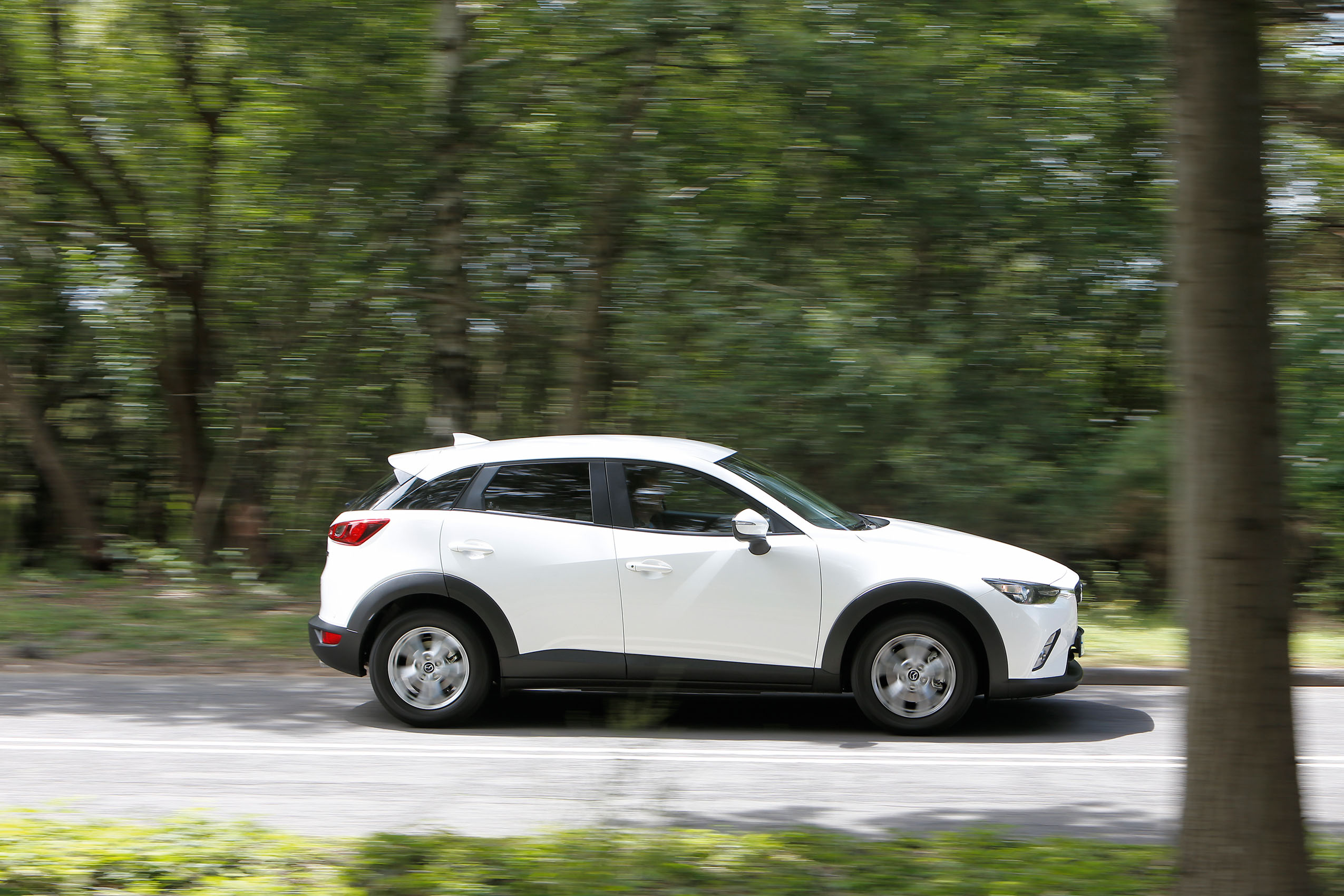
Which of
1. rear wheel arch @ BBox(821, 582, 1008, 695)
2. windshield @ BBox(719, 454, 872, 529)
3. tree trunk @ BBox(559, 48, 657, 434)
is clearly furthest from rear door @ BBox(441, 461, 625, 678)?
tree trunk @ BBox(559, 48, 657, 434)

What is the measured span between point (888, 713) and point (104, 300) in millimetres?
9961

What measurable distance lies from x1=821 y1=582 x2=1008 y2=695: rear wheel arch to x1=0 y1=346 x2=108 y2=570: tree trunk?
943 cm

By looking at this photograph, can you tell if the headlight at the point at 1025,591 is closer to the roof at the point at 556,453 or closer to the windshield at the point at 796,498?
the windshield at the point at 796,498

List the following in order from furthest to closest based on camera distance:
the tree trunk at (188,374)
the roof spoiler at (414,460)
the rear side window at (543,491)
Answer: the tree trunk at (188,374), the roof spoiler at (414,460), the rear side window at (543,491)

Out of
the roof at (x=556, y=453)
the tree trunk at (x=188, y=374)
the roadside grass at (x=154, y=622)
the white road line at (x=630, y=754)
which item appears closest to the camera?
the white road line at (x=630, y=754)

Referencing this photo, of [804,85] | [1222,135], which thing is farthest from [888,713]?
[804,85]

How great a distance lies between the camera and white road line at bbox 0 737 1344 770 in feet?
20.5

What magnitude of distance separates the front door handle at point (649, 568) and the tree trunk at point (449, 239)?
19.1ft

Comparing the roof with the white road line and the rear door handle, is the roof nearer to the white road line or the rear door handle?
the rear door handle

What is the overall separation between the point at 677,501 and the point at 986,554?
1.77 metres

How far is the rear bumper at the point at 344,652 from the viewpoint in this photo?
277 inches

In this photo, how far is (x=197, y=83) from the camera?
12195 mm

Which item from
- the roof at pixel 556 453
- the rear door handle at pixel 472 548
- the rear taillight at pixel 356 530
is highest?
the roof at pixel 556 453

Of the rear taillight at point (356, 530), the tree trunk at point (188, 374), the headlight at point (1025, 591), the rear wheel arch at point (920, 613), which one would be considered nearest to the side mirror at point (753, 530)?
the rear wheel arch at point (920, 613)
